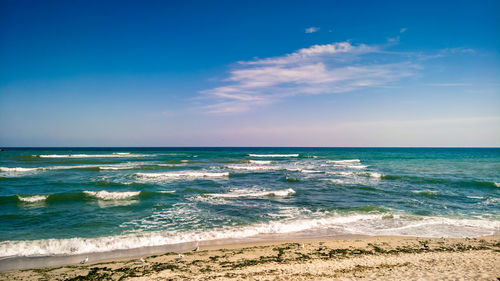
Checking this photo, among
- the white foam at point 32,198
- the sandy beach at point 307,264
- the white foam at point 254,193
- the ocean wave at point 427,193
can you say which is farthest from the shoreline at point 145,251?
the ocean wave at point 427,193

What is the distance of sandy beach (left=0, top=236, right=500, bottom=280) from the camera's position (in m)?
6.75

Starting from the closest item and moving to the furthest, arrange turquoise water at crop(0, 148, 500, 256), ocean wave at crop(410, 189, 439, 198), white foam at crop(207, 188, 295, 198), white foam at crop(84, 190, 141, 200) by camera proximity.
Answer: turquoise water at crop(0, 148, 500, 256) < white foam at crop(84, 190, 141, 200) < white foam at crop(207, 188, 295, 198) < ocean wave at crop(410, 189, 439, 198)

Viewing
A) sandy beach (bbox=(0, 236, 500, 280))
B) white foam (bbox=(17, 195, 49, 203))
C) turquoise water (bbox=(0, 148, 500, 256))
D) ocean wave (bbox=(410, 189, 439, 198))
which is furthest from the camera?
ocean wave (bbox=(410, 189, 439, 198))

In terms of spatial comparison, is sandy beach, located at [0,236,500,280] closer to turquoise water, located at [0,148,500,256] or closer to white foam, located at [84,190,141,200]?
turquoise water, located at [0,148,500,256]

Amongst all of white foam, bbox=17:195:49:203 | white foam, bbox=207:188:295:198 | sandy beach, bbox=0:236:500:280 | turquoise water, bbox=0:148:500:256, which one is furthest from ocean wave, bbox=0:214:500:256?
white foam, bbox=17:195:49:203

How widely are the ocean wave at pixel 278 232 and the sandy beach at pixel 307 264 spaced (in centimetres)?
123

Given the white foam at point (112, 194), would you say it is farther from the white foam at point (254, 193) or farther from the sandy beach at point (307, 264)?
the sandy beach at point (307, 264)

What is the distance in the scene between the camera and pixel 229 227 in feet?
36.8

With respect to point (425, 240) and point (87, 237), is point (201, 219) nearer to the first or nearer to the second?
point (87, 237)

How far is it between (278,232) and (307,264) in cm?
348

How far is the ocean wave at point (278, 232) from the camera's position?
889cm

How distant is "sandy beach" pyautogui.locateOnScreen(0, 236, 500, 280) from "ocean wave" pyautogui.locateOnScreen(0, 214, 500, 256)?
1.23 metres

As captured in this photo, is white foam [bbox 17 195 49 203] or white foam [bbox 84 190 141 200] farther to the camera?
white foam [bbox 84 190 141 200]

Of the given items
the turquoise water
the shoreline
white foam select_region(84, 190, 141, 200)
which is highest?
white foam select_region(84, 190, 141, 200)
